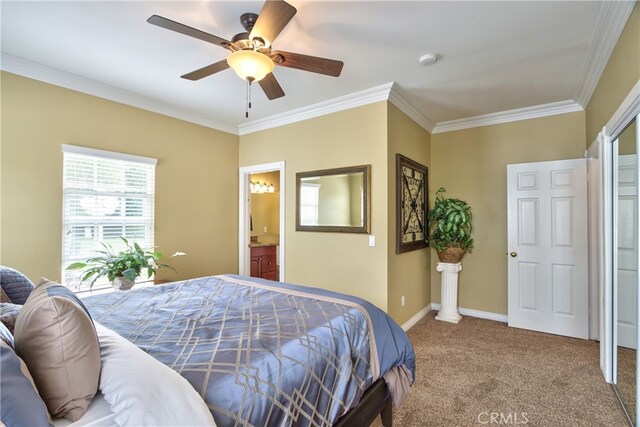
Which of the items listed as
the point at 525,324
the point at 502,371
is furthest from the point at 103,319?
the point at 525,324

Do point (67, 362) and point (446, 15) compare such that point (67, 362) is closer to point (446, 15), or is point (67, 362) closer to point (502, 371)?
point (446, 15)

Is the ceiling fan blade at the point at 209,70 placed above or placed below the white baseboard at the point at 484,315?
above

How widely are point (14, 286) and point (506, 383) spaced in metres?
3.46

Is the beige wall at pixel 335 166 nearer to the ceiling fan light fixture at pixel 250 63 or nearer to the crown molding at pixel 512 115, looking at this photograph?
the crown molding at pixel 512 115

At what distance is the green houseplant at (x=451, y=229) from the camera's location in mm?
3850

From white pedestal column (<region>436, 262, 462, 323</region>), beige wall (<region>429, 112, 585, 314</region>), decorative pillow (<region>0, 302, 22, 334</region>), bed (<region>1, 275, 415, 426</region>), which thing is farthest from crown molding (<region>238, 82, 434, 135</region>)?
decorative pillow (<region>0, 302, 22, 334</region>)

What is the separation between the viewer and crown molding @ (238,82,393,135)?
125 inches

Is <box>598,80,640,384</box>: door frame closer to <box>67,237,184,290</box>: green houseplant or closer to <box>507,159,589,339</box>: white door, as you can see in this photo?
<box>507,159,589,339</box>: white door

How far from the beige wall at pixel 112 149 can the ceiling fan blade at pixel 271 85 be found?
1.96 meters

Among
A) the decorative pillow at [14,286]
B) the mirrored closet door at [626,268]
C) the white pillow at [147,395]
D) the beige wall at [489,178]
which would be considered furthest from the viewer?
the beige wall at [489,178]

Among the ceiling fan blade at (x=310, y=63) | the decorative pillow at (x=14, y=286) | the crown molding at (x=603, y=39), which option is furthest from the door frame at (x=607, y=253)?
the decorative pillow at (x=14, y=286)

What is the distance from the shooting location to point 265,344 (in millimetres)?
1305

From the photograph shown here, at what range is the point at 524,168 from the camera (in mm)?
3582

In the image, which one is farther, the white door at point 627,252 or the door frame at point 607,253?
the door frame at point 607,253
